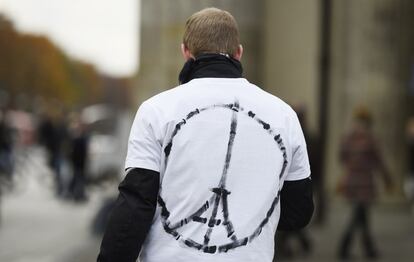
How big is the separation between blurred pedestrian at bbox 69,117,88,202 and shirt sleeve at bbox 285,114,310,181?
14.9 metres

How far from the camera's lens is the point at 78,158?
18266 millimetres

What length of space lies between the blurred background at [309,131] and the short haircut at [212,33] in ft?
22.3

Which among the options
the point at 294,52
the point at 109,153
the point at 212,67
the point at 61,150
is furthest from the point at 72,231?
the point at 109,153

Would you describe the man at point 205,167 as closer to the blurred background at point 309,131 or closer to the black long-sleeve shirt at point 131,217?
the black long-sleeve shirt at point 131,217

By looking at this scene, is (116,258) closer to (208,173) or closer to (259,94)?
(208,173)

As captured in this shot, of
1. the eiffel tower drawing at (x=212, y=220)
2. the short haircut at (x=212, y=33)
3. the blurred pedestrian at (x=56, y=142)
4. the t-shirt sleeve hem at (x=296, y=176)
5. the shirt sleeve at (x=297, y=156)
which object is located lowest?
the blurred pedestrian at (x=56, y=142)

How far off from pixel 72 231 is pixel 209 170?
10402 mm

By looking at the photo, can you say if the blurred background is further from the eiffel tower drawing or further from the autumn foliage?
the autumn foliage

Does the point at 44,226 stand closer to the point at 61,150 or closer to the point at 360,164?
the point at 360,164

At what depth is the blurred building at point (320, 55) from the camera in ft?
38.1

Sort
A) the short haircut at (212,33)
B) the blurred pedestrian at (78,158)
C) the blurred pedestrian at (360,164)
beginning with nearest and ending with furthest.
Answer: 1. the short haircut at (212,33)
2. the blurred pedestrian at (360,164)
3. the blurred pedestrian at (78,158)

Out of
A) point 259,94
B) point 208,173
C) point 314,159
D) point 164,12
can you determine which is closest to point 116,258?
point 208,173

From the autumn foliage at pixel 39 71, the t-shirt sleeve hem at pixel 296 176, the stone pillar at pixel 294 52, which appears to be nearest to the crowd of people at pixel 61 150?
the stone pillar at pixel 294 52

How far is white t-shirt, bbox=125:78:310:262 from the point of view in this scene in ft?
9.73
